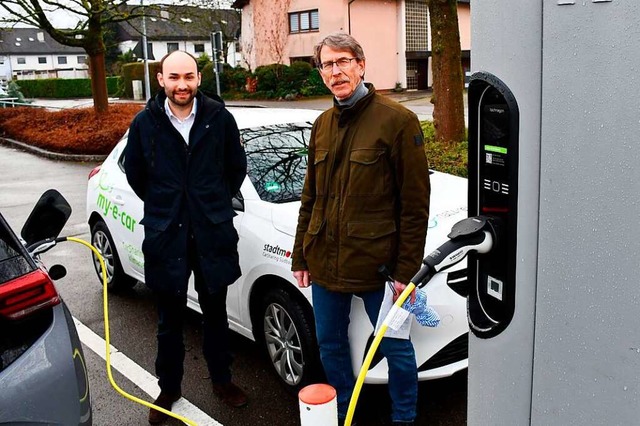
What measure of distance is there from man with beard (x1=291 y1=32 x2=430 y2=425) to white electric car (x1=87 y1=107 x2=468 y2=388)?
0.27 metres

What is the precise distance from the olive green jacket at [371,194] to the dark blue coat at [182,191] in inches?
28.7

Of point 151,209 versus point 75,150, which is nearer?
point 151,209

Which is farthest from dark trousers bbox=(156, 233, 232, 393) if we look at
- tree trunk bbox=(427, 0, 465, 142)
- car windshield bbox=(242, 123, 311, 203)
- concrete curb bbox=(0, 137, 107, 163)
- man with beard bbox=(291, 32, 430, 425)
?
concrete curb bbox=(0, 137, 107, 163)

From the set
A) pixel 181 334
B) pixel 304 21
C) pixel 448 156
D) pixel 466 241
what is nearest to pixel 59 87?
pixel 304 21

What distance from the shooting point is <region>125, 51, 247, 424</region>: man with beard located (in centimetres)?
356

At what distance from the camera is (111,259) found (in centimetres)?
580

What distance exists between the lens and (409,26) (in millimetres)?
42281

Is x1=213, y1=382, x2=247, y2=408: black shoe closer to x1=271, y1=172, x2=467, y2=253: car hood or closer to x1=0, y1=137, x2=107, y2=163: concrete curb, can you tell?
x1=271, y1=172, x2=467, y2=253: car hood

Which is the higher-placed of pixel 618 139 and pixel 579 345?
pixel 618 139

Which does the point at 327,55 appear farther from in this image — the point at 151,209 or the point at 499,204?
the point at 499,204

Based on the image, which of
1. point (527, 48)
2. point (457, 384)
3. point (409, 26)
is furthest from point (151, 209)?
point (409, 26)

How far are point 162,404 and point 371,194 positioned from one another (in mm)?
1890

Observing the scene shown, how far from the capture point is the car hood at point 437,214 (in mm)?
3693

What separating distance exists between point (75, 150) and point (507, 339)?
54.2 ft
